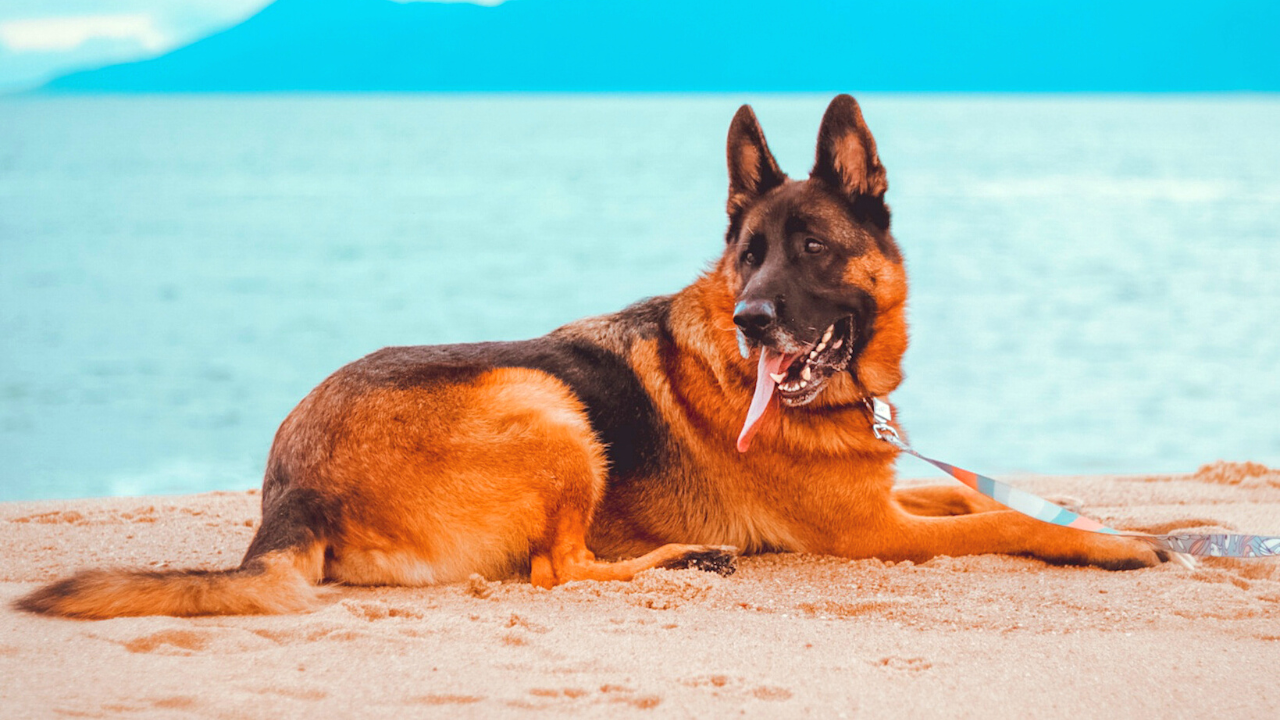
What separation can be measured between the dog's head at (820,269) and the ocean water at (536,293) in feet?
1.08

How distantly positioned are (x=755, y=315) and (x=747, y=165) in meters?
0.93

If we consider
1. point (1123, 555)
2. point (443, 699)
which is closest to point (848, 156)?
point (1123, 555)

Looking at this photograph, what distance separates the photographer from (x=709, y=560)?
410 cm

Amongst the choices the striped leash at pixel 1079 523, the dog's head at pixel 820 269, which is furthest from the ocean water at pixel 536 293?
the striped leash at pixel 1079 523

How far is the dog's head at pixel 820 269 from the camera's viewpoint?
4066 millimetres

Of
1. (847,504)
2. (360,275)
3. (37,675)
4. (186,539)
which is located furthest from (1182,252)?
(37,675)

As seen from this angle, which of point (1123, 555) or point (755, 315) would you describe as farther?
point (1123, 555)

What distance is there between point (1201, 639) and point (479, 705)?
91.1 inches

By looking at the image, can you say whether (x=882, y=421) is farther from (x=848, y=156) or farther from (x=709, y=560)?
(x=848, y=156)

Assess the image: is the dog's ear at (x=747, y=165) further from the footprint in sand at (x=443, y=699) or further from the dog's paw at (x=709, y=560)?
the footprint in sand at (x=443, y=699)

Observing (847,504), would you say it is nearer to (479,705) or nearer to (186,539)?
(479,705)

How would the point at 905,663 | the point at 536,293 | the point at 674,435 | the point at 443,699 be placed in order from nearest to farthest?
the point at 443,699 < the point at 905,663 < the point at 674,435 < the point at 536,293

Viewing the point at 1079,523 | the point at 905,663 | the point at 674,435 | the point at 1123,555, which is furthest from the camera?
the point at 674,435

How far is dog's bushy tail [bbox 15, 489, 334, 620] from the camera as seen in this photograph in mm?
3332
